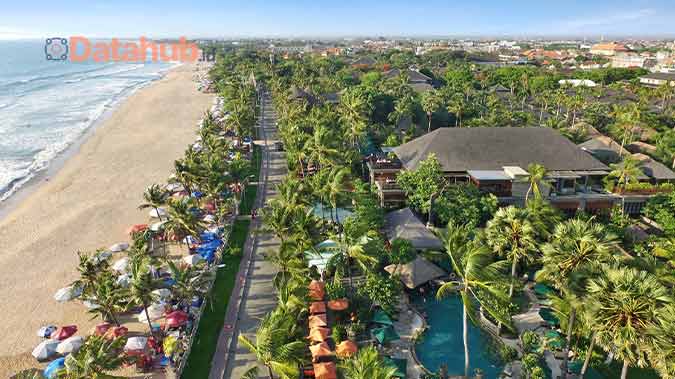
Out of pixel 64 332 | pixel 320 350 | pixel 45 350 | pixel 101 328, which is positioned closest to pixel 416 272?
pixel 320 350

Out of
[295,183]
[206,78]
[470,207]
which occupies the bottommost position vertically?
[470,207]

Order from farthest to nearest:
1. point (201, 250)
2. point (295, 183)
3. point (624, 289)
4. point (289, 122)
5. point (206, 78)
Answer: point (206, 78)
point (289, 122)
point (201, 250)
point (295, 183)
point (624, 289)

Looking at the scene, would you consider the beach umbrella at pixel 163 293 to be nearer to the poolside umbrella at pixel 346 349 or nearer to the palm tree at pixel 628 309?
the poolside umbrella at pixel 346 349

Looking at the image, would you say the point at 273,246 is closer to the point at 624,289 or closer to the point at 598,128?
the point at 624,289

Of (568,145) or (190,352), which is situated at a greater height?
(568,145)

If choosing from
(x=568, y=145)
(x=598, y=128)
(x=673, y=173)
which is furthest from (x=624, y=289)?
(x=598, y=128)
